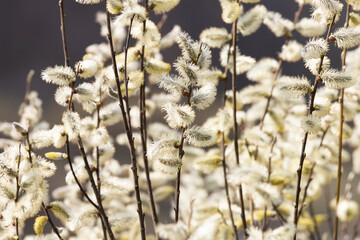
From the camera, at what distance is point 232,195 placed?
828 mm

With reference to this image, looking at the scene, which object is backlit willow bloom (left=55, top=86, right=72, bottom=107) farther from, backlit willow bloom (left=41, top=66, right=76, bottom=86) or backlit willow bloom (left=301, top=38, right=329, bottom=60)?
backlit willow bloom (left=301, top=38, right=329, bottom=60)

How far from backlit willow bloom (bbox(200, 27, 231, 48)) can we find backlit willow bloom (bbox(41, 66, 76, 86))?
21 centimetres

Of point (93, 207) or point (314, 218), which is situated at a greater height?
point (93, 207)

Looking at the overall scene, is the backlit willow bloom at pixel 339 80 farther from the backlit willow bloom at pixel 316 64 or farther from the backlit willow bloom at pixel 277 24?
the backlit willow bloom at pixel 277 24

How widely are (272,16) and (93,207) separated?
0.39 metres

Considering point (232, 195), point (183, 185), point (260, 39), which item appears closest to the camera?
point (232, 195)

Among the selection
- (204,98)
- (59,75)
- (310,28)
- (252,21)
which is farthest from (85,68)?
(310,28)

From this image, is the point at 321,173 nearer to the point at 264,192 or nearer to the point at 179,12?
the point at 264,192

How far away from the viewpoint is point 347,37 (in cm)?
45

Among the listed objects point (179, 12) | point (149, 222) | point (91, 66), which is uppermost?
point (179, 12)

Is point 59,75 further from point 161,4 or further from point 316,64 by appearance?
point 316,64

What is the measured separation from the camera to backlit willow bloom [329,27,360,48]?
1.47 feet

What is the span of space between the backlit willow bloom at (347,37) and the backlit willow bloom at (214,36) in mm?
178

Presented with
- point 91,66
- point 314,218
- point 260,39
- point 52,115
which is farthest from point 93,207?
point 260,39
